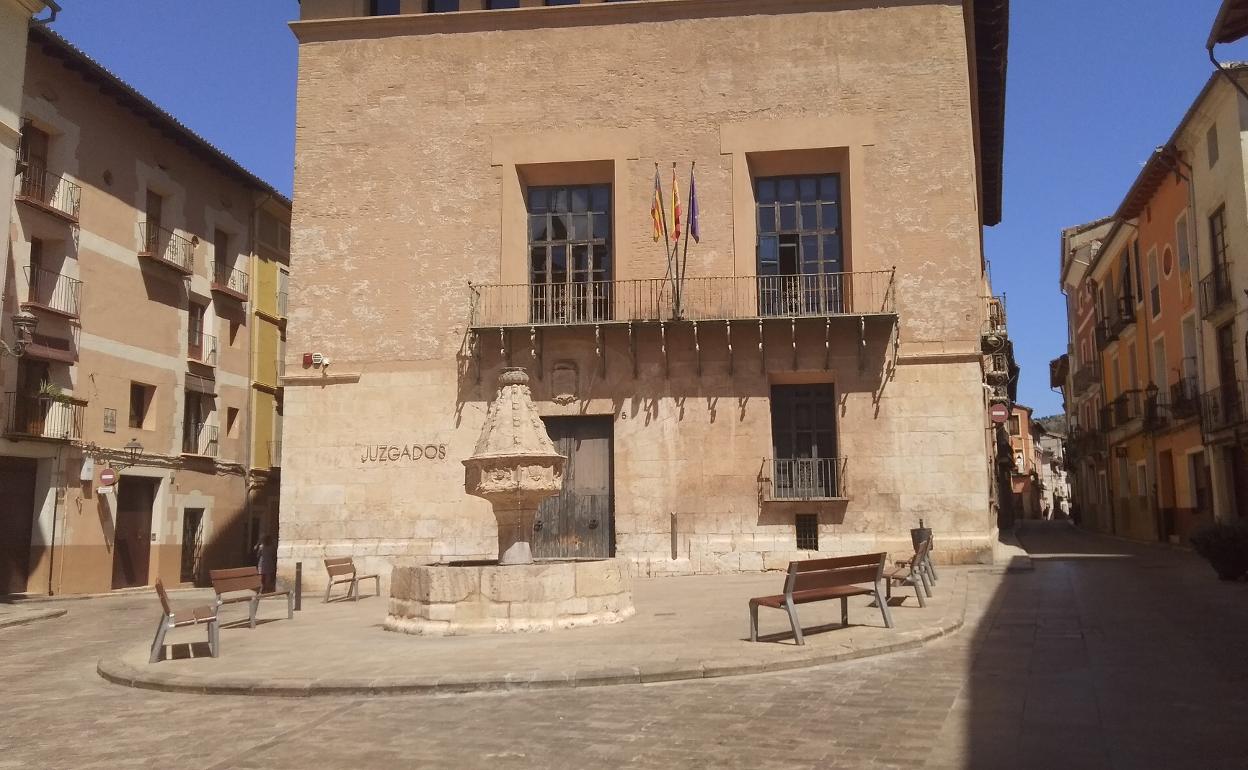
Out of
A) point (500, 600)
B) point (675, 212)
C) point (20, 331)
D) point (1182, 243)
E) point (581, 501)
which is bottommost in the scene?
point (500, 600)

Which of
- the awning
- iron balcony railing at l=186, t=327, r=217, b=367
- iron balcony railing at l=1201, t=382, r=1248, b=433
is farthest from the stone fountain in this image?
iron balcony railing at l=1201, t=382, r=1248, b=433

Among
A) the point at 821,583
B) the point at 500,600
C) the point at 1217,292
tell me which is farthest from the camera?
the point at 1217,292

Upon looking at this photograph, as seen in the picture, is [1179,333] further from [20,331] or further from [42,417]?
[20,331]

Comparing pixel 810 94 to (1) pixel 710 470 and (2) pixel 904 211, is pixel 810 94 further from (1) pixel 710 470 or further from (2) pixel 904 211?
(1) pixel 710 470

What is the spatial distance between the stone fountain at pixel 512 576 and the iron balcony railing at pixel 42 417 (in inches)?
511

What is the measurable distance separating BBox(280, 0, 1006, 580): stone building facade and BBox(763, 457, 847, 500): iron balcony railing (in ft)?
0.17

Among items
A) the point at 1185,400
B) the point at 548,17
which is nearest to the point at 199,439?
the point at 548,17

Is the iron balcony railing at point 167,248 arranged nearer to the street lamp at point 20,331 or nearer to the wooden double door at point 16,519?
the street lamp at point 20,331

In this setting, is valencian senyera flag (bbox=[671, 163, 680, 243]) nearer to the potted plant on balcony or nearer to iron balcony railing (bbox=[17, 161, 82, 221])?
the potted plant on balcony

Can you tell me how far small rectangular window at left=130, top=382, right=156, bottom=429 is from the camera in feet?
79.7

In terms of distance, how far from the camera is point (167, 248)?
1012 inches

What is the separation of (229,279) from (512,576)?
21.0 m

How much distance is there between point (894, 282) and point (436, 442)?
30.3ft

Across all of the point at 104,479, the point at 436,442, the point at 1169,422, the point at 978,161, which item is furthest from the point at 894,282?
the point at 104,479
